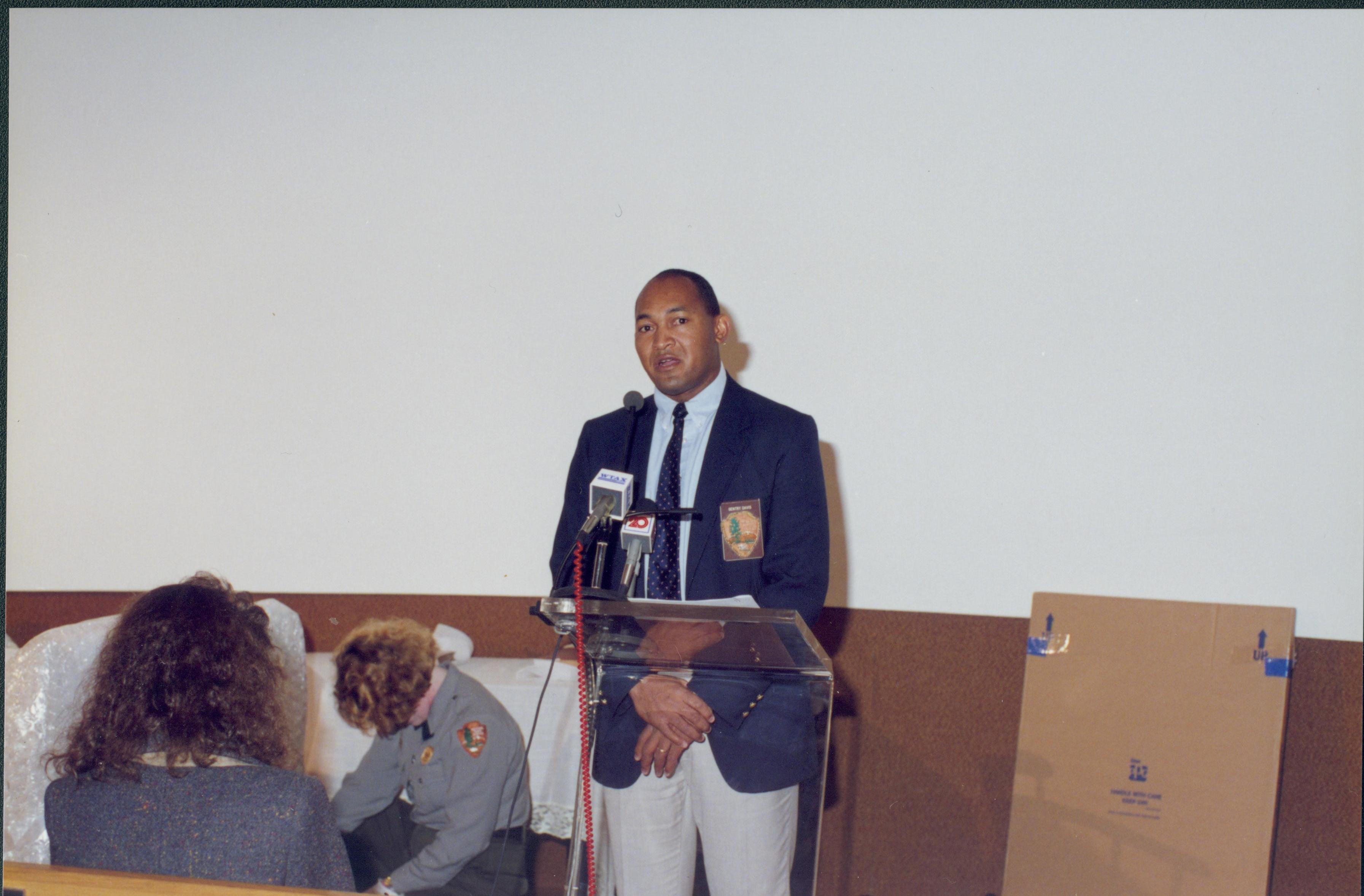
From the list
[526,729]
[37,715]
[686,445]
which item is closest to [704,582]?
[686,445]

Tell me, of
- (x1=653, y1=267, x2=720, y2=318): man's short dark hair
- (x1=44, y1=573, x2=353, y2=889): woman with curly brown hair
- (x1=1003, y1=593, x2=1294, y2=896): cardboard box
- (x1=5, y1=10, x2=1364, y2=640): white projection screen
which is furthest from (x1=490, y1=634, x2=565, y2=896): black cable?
(x1=1003, y1=593, x2=1294, y2=896): cardboard box

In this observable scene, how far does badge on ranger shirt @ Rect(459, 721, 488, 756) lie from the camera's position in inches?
85.7

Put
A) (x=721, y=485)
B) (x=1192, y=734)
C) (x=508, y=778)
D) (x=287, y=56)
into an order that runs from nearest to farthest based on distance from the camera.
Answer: (x=721, y=485) < (x=508, y=778) < (x=1192, y=734) < (x=287, y=56)

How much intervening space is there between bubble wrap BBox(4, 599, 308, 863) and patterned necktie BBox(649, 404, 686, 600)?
756 mm

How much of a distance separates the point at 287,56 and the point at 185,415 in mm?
1105

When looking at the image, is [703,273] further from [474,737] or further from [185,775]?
[185,775]

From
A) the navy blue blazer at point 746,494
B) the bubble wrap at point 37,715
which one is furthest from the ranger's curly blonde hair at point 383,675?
the navy blue blazer at point 746,494

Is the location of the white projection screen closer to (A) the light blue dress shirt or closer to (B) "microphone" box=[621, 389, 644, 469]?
(A) the light blue dress shirt

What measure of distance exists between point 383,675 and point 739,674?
52.0 inches

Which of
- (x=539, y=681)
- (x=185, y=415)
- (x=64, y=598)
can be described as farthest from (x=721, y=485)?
(x=64, y=598)

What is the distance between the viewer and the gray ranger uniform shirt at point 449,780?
6.77 feet

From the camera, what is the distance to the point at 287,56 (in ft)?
8.87

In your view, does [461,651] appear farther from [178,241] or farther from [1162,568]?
[1162,568]

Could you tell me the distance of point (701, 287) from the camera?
2.12m
